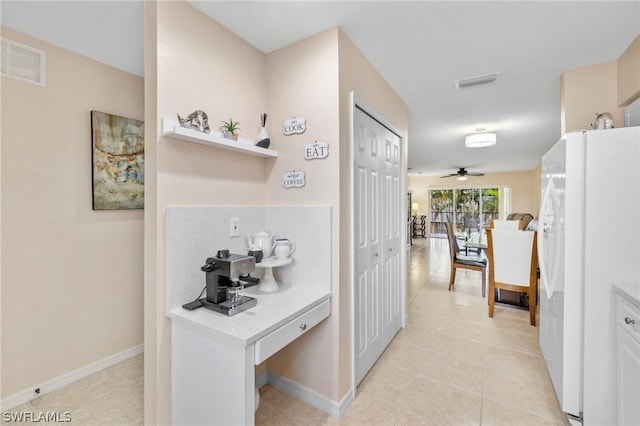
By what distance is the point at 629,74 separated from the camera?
1.92 m

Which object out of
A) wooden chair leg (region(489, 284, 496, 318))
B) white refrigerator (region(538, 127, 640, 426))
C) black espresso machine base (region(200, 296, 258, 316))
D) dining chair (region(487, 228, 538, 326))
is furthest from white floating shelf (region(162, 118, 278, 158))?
wooden chair leg (region(489, 284, 496, 318))

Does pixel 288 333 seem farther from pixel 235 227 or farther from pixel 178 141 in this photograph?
pixel 178 141

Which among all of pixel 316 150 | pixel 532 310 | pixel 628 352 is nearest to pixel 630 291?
pixel 628 352

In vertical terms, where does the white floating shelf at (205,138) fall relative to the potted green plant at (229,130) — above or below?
below

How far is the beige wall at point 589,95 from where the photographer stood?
2090 millimetres

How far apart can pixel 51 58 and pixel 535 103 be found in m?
4.29

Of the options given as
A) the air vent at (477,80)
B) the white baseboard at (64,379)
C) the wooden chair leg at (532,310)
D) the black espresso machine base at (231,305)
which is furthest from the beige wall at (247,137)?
the wooden chair leg at (532,310)

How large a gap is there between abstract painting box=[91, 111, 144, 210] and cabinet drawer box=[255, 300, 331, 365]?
69.5 inches

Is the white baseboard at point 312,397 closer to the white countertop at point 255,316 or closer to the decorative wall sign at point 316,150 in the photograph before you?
the white countertop at point 255,316

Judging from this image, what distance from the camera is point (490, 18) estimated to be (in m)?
1.66

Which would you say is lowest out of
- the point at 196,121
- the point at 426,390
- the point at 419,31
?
the point at 426,390

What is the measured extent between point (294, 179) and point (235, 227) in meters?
0.50

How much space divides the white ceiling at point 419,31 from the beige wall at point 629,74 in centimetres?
5

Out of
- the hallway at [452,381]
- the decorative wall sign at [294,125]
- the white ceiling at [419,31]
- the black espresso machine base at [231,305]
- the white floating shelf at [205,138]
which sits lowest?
the hallway at [452,381]
